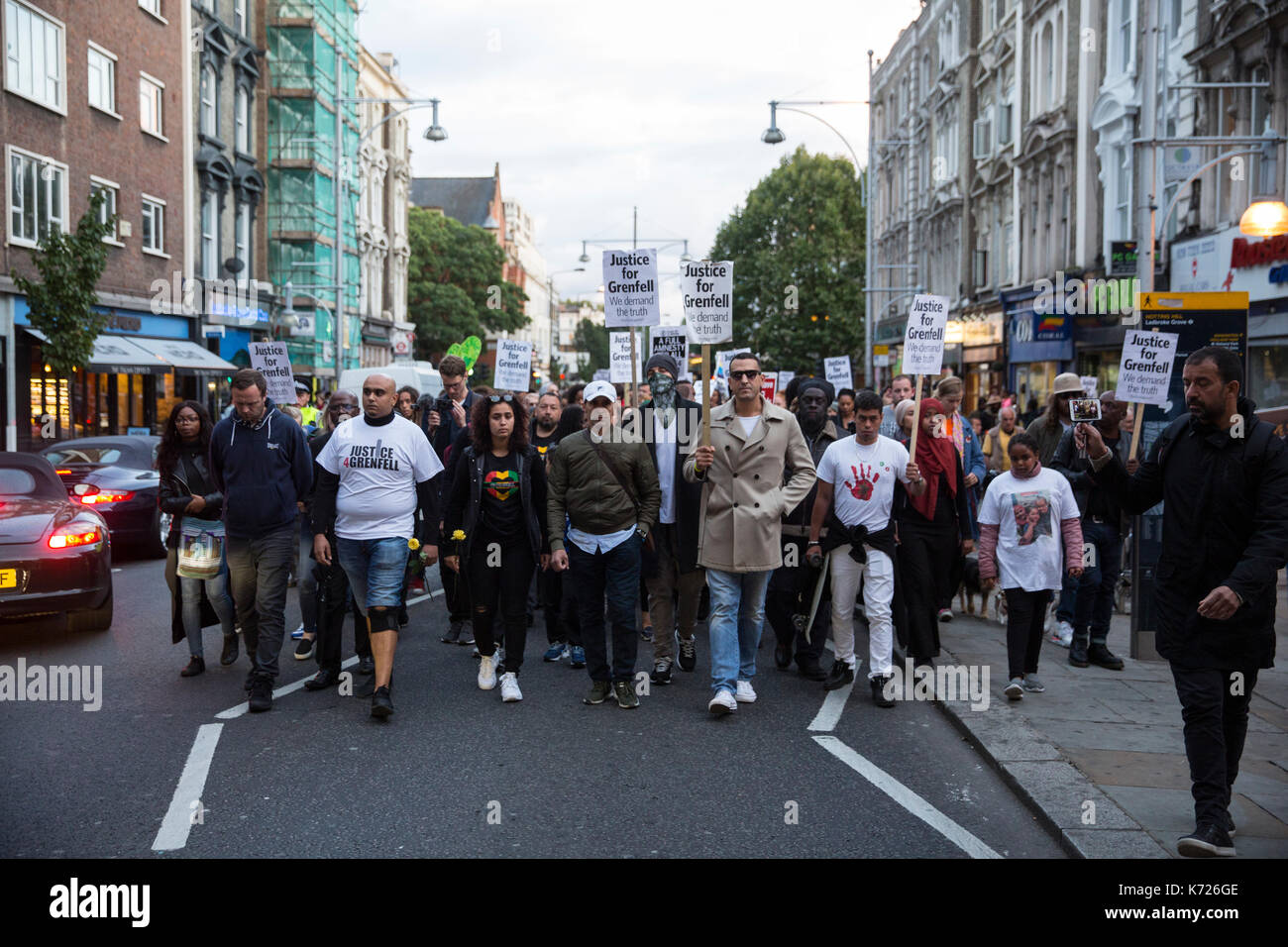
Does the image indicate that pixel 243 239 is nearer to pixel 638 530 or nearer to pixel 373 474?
pixel 373 474

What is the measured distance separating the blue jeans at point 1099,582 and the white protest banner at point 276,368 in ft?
26.3

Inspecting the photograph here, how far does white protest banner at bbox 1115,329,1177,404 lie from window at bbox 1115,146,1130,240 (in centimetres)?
1937

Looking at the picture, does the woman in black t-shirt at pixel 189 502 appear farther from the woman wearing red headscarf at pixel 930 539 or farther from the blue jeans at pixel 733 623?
the woman wearing red headscarf at pixel 930 539

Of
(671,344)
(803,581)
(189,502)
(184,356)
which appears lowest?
(803,581)

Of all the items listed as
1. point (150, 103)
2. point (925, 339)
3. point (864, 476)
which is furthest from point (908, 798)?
point (150, 103)

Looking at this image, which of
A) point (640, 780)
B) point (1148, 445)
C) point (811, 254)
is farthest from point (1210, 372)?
point (811, 254)

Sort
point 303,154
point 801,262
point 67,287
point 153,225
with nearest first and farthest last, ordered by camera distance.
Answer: point 67,287, point 153,225, point 303,154, point 801,262

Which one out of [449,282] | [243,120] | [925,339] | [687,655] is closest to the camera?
[687,655]

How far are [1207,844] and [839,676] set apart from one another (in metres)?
3.45

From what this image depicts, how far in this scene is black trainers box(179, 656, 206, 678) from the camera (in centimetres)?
827

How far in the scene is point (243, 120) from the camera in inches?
1526

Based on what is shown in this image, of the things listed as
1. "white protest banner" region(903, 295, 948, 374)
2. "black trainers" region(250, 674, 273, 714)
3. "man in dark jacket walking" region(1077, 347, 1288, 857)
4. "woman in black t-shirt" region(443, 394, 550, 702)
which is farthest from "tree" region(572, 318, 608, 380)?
"man in dark jacket walking" region(1077, 347, 1288, 857)

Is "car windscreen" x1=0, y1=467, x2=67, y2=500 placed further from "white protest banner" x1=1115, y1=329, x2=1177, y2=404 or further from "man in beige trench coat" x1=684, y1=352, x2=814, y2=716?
"white protest banner" x1=1115, y1=329, x2=1177, y2=404

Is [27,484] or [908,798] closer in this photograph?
[908,798]
